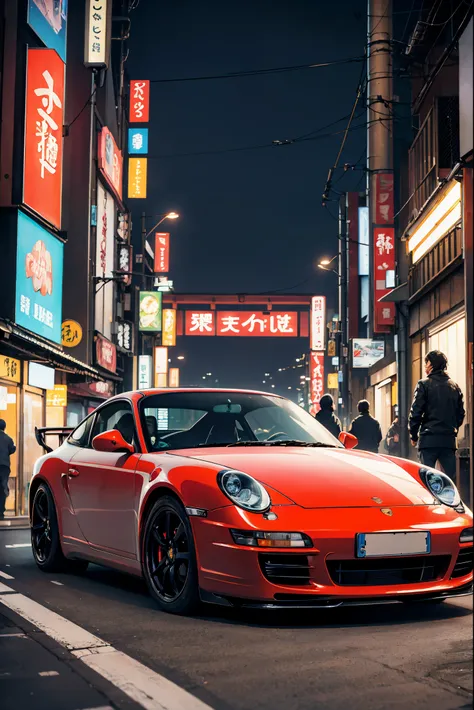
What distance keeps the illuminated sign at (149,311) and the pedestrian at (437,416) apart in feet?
126

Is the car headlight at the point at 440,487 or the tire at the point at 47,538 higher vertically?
the car headlight at the point at 440,487

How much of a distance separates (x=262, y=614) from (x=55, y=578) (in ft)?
7.23

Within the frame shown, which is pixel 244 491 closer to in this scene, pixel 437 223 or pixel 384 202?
pixel 437 223

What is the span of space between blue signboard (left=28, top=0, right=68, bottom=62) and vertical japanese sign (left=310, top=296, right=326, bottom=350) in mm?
34767

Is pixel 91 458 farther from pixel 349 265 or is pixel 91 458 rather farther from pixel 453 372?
pixel 349 265

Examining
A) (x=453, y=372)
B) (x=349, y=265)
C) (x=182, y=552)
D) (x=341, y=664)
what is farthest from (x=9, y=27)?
(x=349, y=265)

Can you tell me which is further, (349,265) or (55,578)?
Result: (349,265)

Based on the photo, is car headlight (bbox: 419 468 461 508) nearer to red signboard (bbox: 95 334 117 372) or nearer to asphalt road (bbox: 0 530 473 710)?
asphalt road (bbox: 0 530 473 710)

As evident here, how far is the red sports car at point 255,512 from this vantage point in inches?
200

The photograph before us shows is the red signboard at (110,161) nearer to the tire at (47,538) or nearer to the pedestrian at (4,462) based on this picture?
the pedestrian at (4,462)

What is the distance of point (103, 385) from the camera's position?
1563 inches

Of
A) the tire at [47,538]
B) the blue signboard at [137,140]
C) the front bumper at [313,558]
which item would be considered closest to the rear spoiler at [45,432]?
the tire at [47,538]

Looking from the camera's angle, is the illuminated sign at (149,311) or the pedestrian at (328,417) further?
the illuminated sign at (149,311)

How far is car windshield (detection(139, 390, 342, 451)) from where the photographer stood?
651 centimetres
